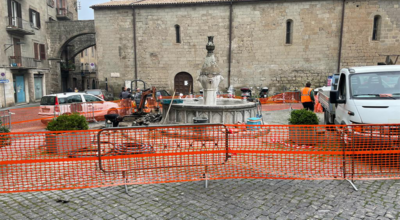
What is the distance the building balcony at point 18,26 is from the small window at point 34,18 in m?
0.73

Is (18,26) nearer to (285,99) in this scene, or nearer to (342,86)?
(285,99)

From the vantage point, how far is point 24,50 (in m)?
24.3

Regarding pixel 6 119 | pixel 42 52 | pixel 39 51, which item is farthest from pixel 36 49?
pixel 6 119

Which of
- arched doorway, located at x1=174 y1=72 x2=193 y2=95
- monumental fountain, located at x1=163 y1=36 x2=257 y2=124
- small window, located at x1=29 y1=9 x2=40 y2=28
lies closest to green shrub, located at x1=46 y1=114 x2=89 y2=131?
monumental fountain, located at x1=163 y1=36 x2=257 y2=124

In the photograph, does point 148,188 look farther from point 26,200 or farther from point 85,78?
point 85,78

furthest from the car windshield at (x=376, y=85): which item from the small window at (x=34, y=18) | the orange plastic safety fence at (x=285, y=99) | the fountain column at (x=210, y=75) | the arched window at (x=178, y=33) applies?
the small window at (x=34, y=18)

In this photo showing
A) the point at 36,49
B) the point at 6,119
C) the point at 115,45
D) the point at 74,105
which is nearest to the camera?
the point at 6,119

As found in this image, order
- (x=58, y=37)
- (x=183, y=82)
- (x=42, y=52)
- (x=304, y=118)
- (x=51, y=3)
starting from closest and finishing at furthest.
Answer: (x=304, y=118) < (x=183, y=82) < (x=42, y=52) < (x=58, y=37) < (x=51, y=3)

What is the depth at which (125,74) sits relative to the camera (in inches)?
945

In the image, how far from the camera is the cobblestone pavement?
12.0 ft

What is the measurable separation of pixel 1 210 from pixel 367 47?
82.3ft

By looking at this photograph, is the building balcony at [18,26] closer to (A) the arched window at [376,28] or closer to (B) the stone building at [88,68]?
(B) the stone building at [88,68]

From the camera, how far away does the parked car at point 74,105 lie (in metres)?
11.4

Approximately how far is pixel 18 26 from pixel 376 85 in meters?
26.7
